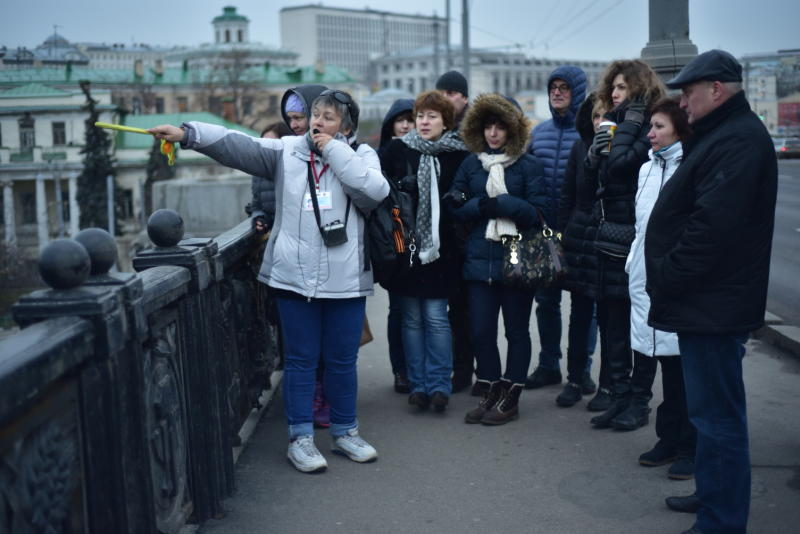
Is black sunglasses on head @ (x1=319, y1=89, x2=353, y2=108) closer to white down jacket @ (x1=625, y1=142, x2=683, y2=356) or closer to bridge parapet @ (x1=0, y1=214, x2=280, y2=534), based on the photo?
bridge parapet @ (x1=0, y1=214, x2=280, y2=534)

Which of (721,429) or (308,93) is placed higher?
(308,93)

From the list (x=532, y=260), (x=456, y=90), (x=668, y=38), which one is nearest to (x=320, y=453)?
(x=532, y=260)

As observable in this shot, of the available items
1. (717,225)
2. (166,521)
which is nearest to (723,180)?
(717,225)

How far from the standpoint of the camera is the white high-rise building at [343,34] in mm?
176000

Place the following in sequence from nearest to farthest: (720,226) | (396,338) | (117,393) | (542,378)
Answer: (117,393) → (720,226) → (396,338) → (542,378)

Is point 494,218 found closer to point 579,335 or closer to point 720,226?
point 579,335

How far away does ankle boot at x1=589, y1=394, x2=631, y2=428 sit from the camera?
5391mm

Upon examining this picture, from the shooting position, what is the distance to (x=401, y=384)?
6.28m

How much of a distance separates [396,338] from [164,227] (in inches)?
101

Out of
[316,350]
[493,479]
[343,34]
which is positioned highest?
[343,34]

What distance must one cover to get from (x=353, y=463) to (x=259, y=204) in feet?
5.79

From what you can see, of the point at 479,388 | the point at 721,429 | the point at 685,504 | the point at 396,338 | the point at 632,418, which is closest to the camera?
the point at 721,429

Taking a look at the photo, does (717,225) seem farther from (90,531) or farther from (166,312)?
(90,531)

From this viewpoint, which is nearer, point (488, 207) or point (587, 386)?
point (488, 207)
